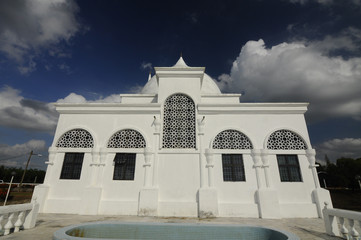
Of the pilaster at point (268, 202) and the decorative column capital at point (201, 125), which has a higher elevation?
the decorative column capital at point (201, 125)

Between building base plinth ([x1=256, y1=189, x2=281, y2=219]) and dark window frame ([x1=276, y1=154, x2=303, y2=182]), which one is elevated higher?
dark window frame ([x1=276, y1=154, x2=303, y2=182])

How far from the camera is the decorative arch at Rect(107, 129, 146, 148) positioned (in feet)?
26.8

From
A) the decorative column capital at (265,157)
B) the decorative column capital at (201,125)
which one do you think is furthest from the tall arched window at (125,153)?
the decorative column capital at (265,157)

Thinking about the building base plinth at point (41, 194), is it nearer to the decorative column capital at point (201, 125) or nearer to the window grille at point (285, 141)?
the decorative column capital at point (201, 125)

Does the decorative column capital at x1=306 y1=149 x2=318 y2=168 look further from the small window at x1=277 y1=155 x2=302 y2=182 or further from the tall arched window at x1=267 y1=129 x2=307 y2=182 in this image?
the small window at x1=277 y1=155 x2=302 y2=182

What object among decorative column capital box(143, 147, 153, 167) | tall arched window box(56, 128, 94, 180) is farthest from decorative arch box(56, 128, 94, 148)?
decorative column capital box(143, 147, 153, 167)

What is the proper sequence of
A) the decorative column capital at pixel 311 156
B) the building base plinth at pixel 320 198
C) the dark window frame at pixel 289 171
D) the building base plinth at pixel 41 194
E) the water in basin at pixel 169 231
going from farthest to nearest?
the decorative column capital at pixel 311 156
the dark window frame at pixel 289 171
the building base plinth at pixel 41 194
the building base plinth at pixel 320 198
the water in basin at pixel 169 231

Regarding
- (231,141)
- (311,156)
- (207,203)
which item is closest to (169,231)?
(207,203)

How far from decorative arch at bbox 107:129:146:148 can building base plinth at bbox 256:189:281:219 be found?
543 centimetres

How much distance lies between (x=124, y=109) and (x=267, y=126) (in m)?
6.95

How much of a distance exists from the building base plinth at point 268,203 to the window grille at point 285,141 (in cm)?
199

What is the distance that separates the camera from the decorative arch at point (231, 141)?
26.3 ft

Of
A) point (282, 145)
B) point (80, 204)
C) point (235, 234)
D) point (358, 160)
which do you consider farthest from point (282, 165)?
point (358, 160)

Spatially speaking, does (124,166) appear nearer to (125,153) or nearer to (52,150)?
(125,153)
